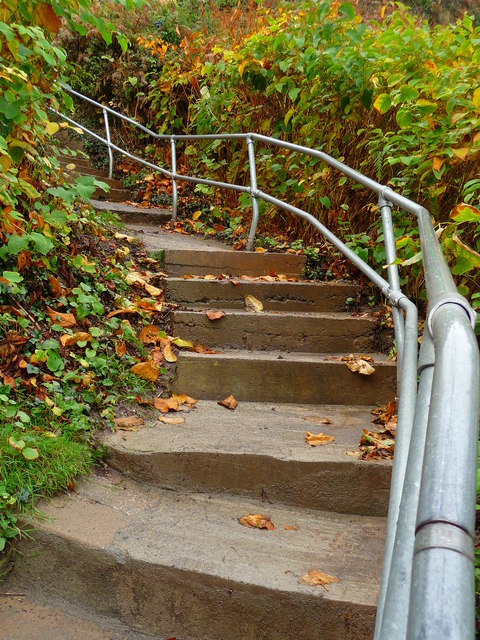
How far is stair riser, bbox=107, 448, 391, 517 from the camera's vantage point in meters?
2.14

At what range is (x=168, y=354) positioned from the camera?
289 centimetres

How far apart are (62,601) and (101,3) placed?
8608mm

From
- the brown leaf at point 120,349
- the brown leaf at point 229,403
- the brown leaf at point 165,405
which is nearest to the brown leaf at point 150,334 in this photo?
the brown leaf at point 120,349

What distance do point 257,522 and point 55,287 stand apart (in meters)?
1.53

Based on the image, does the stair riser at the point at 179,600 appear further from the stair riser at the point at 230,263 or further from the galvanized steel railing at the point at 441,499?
the stair riser at the point at 230,263

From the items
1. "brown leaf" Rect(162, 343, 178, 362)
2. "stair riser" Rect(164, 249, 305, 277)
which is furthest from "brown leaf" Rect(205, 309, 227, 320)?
"stair riser" Rect(164, 249, 305, 277)

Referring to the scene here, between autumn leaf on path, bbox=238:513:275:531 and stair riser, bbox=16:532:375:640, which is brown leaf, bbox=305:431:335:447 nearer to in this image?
autumn leaf on path, bbox=238:513:275:531

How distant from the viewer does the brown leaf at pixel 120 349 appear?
2.70 m

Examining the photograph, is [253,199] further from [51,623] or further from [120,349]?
[51,623]

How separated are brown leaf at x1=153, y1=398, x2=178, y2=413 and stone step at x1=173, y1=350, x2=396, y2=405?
6.0 inches

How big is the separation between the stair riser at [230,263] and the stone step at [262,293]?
320mm

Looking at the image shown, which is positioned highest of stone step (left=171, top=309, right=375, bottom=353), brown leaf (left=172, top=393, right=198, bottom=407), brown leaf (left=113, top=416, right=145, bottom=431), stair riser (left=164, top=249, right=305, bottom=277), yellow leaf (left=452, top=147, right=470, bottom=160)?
yellow leaf (left=452, top=147, right=470, bottom=160)

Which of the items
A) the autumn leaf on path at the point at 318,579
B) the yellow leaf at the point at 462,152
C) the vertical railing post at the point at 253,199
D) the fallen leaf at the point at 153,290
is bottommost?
the autumn leaf on path at the point at 318,579

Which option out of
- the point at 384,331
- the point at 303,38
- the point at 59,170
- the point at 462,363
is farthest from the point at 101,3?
the point at 462,363
